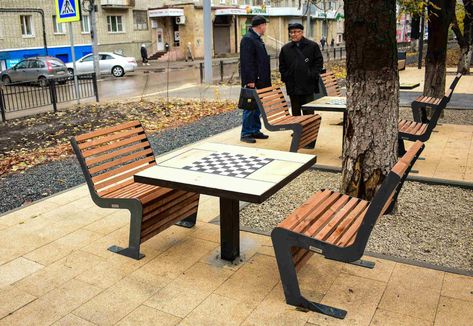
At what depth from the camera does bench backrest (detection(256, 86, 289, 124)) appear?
668 centimetres

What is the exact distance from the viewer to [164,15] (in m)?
41.1

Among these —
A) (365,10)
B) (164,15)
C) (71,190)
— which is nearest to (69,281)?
(71,190)

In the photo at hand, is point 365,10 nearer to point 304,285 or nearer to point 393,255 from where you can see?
point 393,255

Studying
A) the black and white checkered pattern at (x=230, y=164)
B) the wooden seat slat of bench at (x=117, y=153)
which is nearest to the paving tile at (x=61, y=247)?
the wooden seat slat of bench at (x=117, y=153)

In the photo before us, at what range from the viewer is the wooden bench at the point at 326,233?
9.16ft

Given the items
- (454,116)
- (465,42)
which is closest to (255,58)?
(454,116)

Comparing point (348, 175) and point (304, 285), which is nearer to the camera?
point (304, 285)

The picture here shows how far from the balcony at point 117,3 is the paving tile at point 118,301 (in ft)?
123

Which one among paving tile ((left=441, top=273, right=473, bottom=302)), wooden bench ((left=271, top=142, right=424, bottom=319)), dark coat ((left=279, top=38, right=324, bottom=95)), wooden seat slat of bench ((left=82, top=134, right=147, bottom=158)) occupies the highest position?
dark coat ((left=279, top=38, right=324, bottom=95))

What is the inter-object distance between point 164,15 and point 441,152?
37310mm

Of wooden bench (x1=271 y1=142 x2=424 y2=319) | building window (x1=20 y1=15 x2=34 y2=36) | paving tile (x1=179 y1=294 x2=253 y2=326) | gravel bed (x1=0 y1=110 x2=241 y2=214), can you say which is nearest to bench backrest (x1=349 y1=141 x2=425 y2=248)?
wooden bench (x1=271 y1=142 x2=424 y2=319)

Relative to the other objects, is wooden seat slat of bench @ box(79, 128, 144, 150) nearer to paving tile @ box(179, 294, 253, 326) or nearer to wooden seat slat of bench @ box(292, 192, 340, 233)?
paving tile @ box(179, 294, 253, 326)

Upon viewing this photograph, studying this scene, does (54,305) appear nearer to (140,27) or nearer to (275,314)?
(275,314)

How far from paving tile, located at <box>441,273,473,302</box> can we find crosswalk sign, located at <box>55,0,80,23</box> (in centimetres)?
1179
